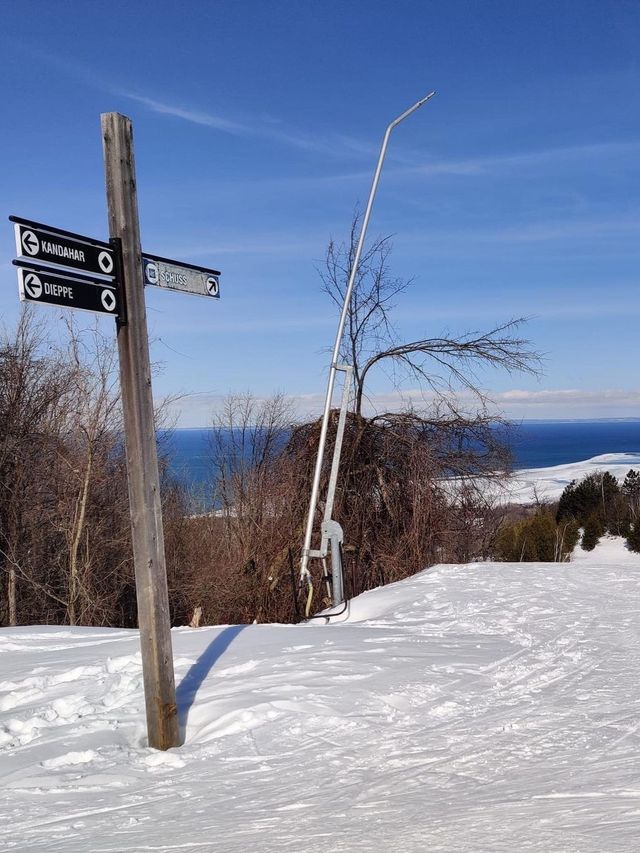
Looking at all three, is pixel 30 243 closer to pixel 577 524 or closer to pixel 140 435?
pixel 140 435

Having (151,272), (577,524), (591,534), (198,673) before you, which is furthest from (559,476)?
(151,272)

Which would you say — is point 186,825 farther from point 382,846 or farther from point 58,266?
point 58,266

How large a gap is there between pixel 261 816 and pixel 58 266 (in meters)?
2.87

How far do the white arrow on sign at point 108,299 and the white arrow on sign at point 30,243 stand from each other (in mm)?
464

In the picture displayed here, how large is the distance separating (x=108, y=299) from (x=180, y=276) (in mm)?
662

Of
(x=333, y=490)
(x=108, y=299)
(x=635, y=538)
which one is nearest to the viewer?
(x=108, y=299)

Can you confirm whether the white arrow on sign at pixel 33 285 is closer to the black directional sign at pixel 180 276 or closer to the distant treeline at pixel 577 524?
the black directional sign at pixel 180 276

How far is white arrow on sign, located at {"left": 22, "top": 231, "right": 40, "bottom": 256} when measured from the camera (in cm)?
440

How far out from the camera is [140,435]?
492 cm

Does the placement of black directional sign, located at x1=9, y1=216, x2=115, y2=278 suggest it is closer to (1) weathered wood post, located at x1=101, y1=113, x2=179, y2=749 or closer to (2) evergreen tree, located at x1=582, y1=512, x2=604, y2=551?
(1) weathered wood post, located at x1=101, y1=113, x2=179, y2=749

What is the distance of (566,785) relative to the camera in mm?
4160

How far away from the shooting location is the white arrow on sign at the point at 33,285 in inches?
173

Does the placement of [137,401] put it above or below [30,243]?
below

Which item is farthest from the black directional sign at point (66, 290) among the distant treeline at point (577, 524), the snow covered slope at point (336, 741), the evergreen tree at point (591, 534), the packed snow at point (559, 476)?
the packed snow at point (559, 476)
